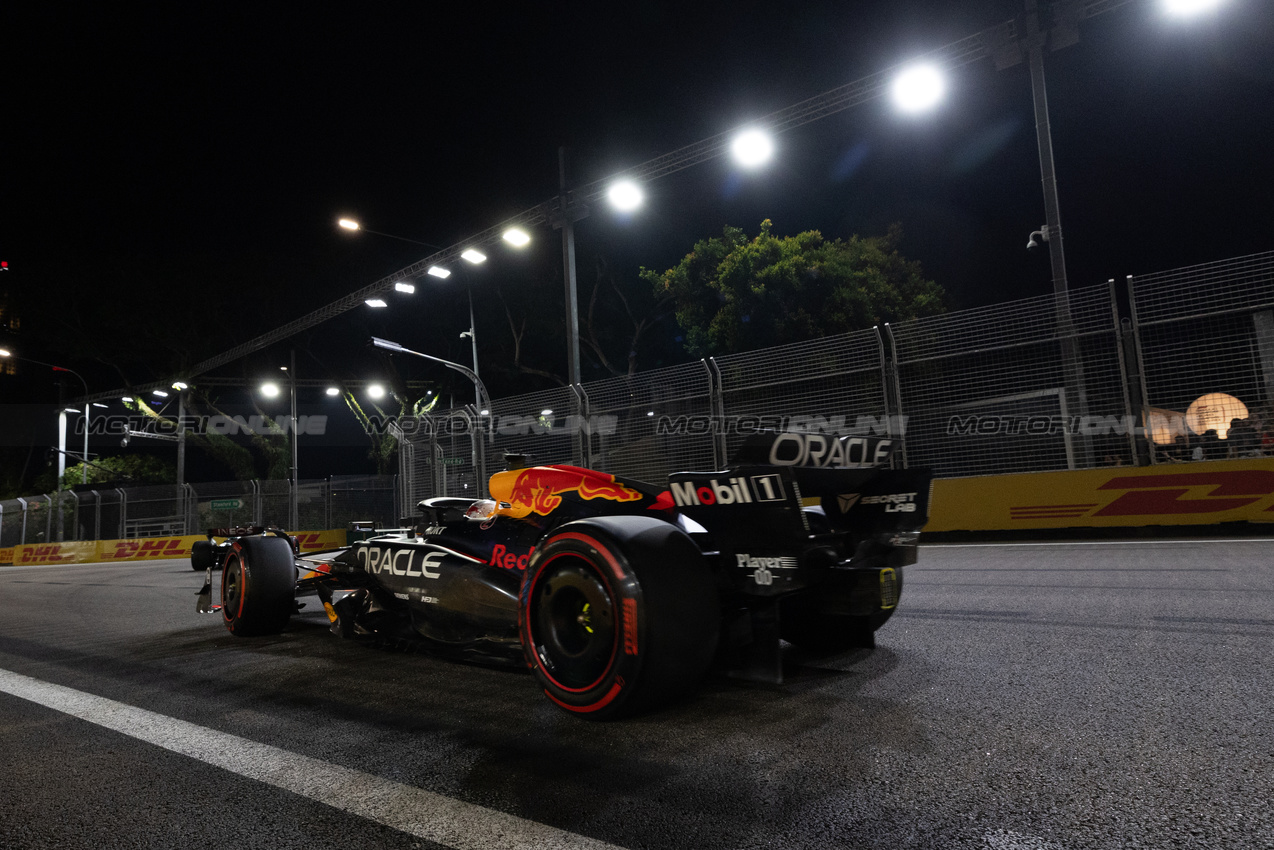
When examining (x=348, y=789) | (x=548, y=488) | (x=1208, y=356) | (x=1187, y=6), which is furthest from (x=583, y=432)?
(x=348, y=789)

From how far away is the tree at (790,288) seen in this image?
66.9ft

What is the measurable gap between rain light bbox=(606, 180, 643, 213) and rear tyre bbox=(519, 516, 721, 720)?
1259cm

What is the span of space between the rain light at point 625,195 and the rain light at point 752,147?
6.98 feet

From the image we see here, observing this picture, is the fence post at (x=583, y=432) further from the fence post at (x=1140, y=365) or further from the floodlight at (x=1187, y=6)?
the floodlight at (x=1187, y=6)

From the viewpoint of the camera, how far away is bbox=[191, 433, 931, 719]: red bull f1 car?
244cm

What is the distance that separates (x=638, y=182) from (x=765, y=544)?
41.8 feet

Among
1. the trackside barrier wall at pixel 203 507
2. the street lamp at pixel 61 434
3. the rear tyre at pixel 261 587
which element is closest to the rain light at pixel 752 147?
the rear tyre at pixel 261 587

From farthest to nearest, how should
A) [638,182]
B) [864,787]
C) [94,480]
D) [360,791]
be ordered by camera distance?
[94,480] → [638,182] → [360,791] → [864,787]

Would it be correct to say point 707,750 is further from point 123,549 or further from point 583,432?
point 123,549

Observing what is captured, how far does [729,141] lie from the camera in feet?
42.9

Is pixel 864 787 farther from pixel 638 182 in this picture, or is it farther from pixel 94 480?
pixel 94 480

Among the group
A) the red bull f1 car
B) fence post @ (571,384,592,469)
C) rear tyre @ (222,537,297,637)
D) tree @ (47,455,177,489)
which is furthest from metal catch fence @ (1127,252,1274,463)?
tree @ (47,455,177,489)

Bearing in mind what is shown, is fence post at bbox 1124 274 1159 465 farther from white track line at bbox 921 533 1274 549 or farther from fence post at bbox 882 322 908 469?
fence post at bbox 882 322 908 469

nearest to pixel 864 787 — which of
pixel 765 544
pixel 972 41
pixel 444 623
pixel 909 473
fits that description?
pixel 765 544
